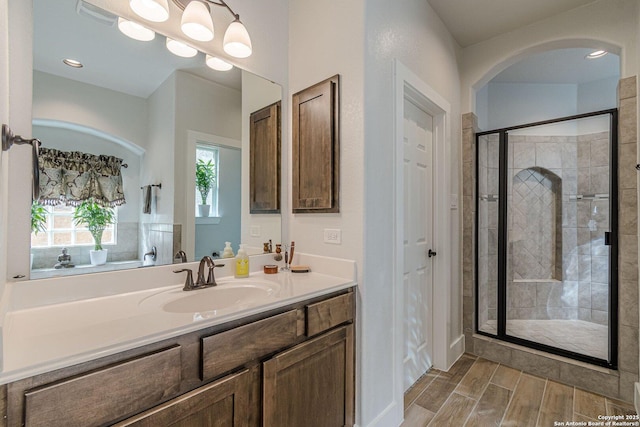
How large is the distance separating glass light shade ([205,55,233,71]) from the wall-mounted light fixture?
66 mm

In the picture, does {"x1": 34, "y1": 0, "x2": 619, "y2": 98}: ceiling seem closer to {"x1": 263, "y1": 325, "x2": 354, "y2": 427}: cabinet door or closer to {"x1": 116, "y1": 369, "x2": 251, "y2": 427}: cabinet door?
{"x1": 116, "y1": 369, "x2": 251, "y2": 427}: cabinet door

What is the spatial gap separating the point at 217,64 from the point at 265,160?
0.60 m

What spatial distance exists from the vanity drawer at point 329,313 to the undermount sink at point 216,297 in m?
0.20

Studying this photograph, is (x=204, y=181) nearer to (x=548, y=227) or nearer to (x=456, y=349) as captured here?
(x=456, y=349)

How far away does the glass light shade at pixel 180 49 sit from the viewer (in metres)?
1.45

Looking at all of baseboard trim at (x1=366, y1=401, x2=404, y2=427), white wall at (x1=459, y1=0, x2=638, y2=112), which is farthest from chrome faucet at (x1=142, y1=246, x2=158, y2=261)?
white wall at (x1=459, y1=0, x2=638, y2=112)

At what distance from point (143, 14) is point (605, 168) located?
3302mm

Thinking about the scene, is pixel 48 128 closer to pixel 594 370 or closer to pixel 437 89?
pixel 437 89

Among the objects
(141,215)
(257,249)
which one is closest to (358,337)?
(257,249)

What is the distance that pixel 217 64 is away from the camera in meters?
1.63

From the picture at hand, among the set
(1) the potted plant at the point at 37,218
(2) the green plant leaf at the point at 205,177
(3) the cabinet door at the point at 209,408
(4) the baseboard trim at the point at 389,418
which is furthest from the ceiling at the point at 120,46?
(4) the baseboard trim at the point at 389,418

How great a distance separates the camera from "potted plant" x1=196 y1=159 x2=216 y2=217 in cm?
163

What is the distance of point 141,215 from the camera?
1.38 meters

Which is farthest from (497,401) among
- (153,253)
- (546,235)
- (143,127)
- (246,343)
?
(143,127)
